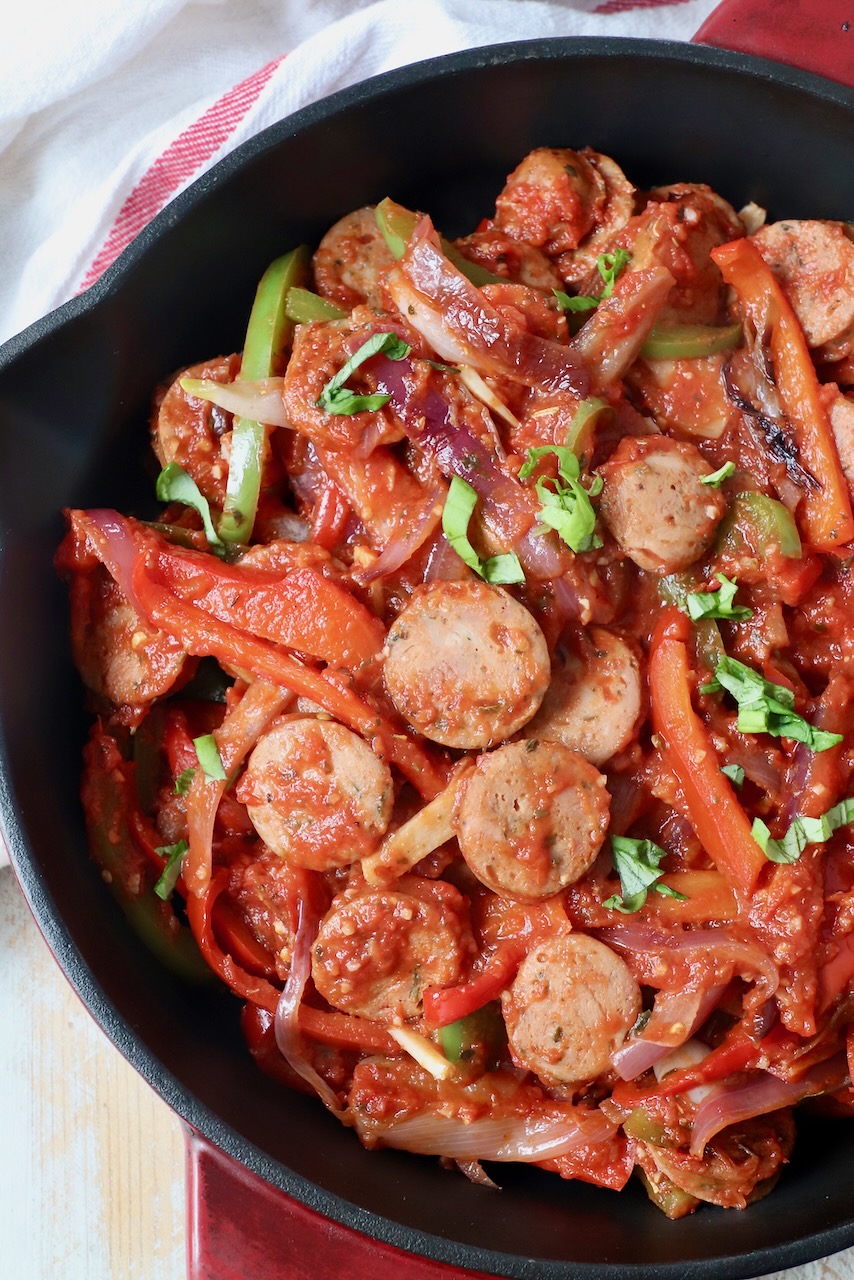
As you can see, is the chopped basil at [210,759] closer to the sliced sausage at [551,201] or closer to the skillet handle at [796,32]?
the sliced sausage at [551,201]

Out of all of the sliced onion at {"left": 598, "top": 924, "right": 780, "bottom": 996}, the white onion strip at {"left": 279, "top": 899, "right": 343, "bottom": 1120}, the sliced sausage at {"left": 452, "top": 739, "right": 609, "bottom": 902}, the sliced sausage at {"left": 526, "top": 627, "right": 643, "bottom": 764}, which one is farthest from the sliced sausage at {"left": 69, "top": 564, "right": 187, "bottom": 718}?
the sliced onion at {"left": 598, "top": 924, "right": 780, "bottom": 996}

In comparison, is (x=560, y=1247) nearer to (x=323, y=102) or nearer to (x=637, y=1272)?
(x=637, y=1272)

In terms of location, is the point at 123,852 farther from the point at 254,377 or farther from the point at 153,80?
the point at 153,80

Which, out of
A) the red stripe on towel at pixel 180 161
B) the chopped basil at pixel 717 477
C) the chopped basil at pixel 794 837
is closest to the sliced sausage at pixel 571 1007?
the chopped basil at pixel 794 837

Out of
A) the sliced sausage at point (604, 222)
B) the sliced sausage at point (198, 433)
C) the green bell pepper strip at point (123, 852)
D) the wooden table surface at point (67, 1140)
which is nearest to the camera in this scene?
the green bell pepper strip at point (123, 852)

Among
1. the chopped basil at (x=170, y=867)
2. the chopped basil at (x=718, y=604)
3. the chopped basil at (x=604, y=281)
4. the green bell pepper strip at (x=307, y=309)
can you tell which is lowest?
the chopped basil at (x=170, y=867)

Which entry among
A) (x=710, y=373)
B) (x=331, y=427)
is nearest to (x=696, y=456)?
(x=710, y=373)
